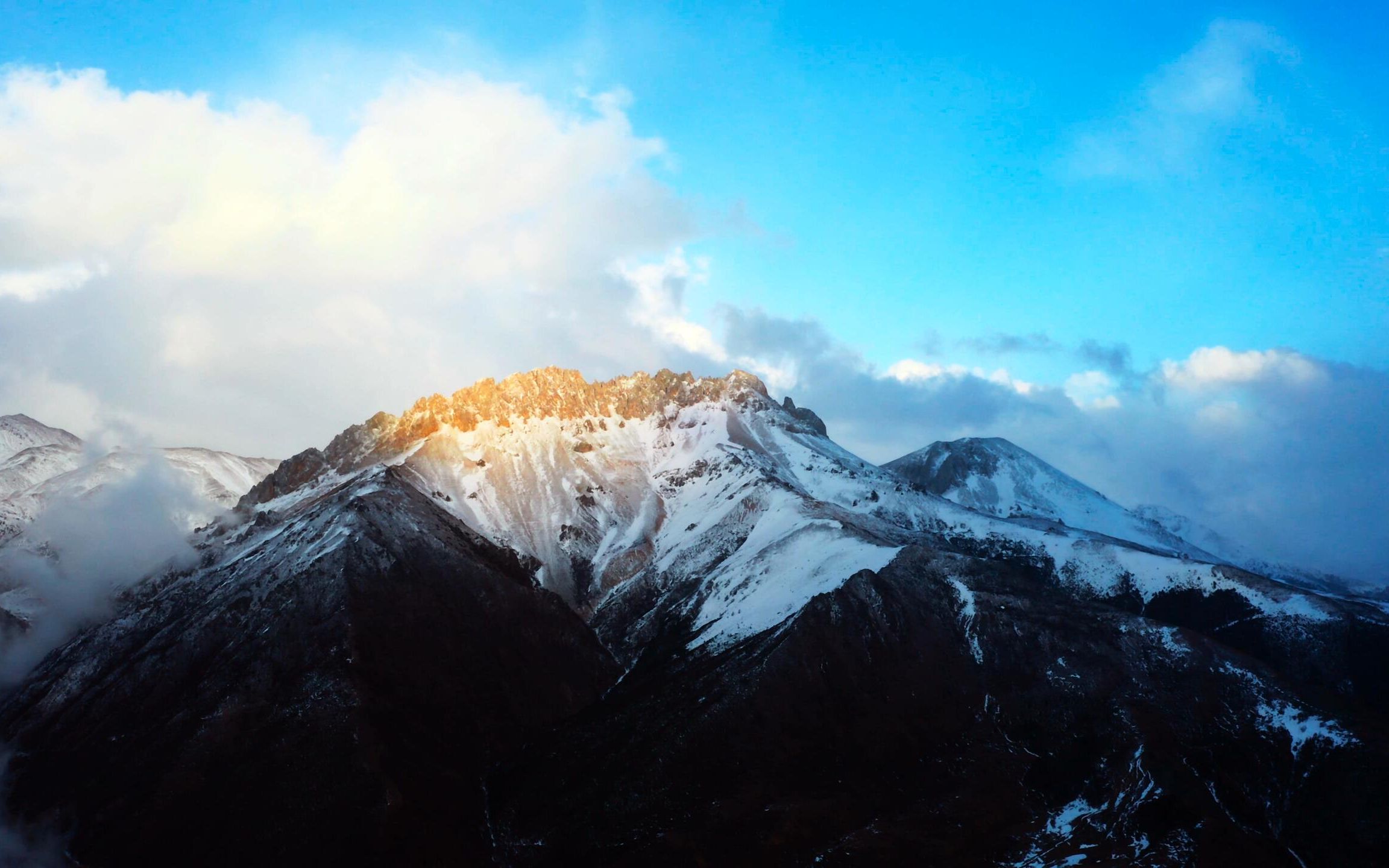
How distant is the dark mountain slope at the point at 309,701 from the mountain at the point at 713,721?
52 centimetres

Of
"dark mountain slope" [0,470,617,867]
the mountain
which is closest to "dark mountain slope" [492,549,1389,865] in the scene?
the mountain

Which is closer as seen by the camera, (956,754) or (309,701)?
(956,754)

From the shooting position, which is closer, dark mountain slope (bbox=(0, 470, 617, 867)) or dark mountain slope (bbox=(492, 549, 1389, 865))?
dark mountain slope (bbox=(492, 549, 1389, 865))

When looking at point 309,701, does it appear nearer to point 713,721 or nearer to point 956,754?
point 713,721

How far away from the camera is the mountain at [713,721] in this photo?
365ft

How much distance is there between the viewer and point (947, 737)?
135625mm

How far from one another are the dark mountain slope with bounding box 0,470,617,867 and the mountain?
0.52 meters

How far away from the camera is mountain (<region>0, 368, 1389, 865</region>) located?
11125 cm

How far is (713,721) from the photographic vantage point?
131m

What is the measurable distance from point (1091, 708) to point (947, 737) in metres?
21.8

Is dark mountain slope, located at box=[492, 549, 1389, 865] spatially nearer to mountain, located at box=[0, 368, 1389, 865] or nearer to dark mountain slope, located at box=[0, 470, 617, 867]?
mountain, located at box=[0, 368, 1389, 865]

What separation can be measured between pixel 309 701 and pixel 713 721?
204 ft

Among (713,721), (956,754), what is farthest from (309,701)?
(956,754)

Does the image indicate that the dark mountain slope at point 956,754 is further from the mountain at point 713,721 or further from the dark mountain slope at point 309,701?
the dark mountain slope at point 309,701
